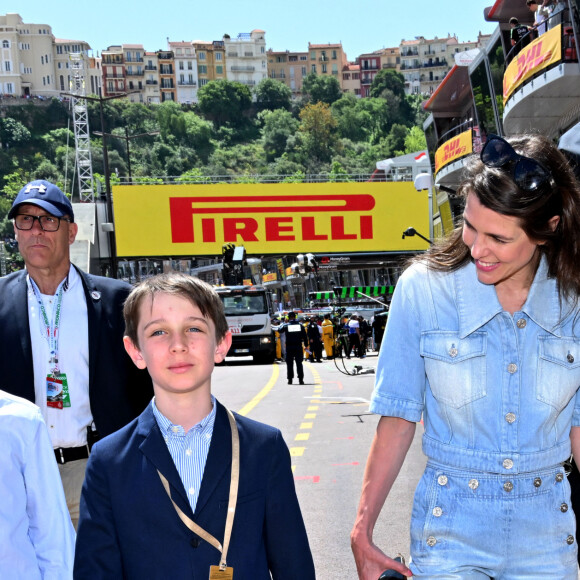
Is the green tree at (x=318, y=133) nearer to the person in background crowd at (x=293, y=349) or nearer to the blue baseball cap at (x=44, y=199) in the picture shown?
the person in background crowd at (x=293, y=349)

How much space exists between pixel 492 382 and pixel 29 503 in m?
1.36

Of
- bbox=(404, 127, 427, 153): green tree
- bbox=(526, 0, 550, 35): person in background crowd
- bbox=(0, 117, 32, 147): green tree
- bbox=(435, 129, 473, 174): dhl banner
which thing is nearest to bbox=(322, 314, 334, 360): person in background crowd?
bbox=(435, 129, 473, 174): dhl banner

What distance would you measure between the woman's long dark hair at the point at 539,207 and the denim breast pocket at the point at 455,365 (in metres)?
0.23

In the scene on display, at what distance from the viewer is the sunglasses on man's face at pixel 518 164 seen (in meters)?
2.57

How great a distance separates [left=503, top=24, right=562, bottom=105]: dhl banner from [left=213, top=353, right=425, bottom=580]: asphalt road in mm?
7956

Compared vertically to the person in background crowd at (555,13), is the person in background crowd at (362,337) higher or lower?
lower

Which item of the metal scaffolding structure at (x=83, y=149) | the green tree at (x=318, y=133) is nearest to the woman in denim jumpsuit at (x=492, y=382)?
the metal scaffolding structure at (x=83, y=149)

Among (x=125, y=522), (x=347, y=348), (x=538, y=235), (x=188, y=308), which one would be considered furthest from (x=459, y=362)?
(x=347, y=348)

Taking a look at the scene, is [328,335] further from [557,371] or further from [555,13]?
[557,371]

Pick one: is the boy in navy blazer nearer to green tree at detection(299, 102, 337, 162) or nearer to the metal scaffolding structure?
the metal scaffolding structure

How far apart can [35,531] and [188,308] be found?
78 centimetres

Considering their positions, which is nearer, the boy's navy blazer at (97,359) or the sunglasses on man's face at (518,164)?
the sunglasses on man's face at (518,164)

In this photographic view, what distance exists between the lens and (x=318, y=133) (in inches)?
7411

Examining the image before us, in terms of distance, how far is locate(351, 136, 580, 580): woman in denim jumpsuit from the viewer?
2.52 metres
